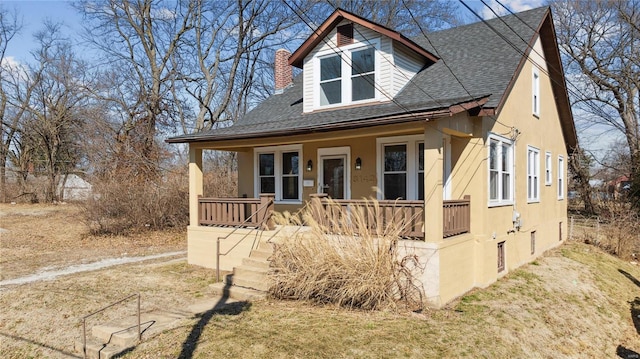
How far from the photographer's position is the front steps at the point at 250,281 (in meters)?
7.69

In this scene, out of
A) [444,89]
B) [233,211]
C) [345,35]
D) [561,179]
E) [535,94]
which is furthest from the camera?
[561,179]

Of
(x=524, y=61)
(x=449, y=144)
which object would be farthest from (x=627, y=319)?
(x=524, y=61)

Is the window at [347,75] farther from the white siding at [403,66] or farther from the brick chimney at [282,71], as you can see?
the brick chimney at [282,71]

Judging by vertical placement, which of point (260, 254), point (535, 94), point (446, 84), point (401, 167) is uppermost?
point (535, 94)

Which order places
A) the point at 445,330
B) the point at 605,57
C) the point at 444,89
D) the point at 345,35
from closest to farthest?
the point at 445,330 → the point at 444,89 → the point at 345,35 → the point at 605,57

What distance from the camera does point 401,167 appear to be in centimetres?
1009

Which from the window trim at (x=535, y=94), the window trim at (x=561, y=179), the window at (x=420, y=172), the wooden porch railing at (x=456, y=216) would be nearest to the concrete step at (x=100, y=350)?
the wooden porch railing at (x=456, y=216)

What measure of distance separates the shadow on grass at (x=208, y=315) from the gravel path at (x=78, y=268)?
167 inches

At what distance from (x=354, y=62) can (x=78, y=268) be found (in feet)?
27.4

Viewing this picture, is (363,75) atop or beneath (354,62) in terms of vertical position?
beneath

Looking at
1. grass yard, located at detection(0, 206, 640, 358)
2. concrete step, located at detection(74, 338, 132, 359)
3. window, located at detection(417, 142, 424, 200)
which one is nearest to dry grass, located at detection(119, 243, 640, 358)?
grass yard, located at detection(0, 206, 640, 358)

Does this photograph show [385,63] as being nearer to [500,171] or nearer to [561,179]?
[500,171]

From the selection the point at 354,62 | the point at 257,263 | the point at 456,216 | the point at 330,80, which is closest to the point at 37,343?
the point at 257,263

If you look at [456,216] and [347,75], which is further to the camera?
[347,75]
